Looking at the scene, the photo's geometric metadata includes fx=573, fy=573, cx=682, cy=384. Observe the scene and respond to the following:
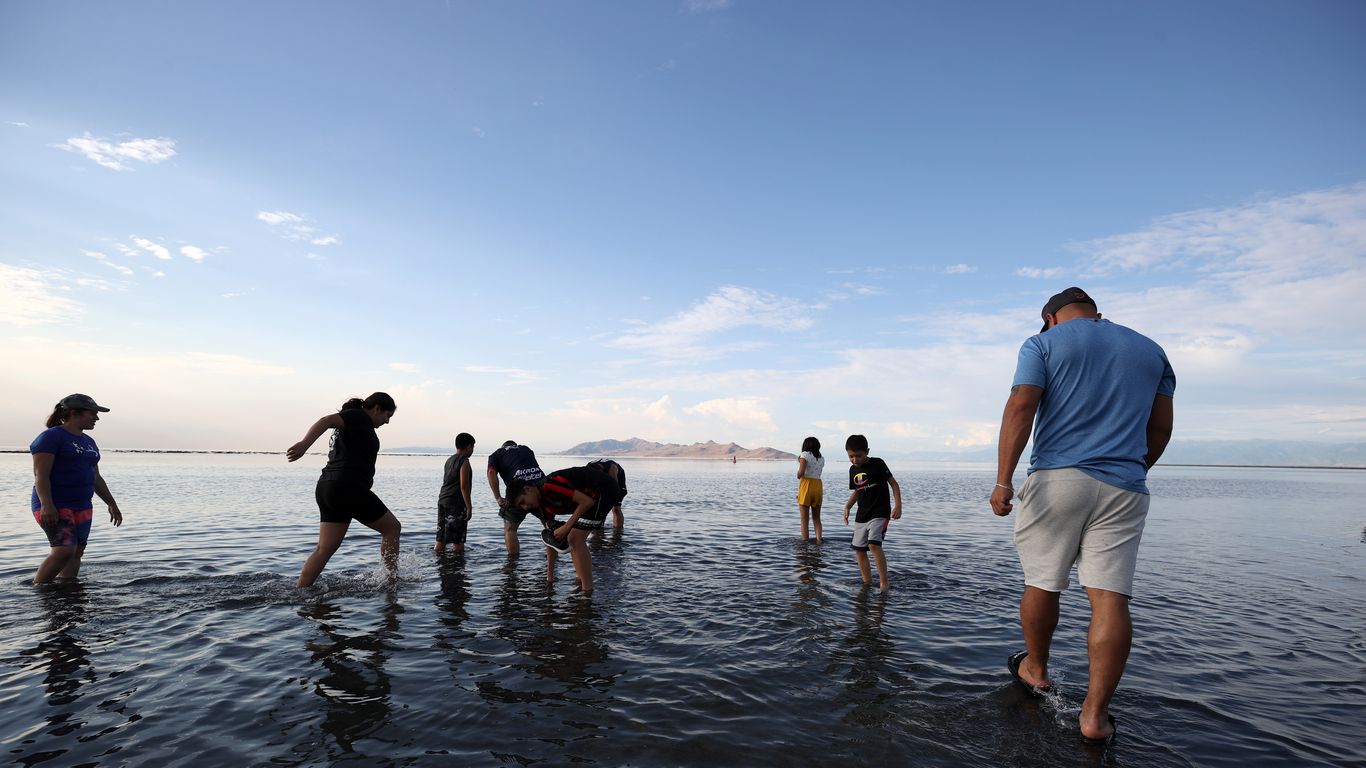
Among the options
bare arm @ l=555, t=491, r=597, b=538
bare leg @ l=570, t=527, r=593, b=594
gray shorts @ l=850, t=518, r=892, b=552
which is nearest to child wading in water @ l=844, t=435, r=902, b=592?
gray shorts @ l=850, t=518, r=892, b=552

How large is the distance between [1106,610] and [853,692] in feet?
6.96

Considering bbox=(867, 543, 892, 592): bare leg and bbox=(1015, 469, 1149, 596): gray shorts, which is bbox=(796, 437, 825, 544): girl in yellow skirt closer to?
bbox=(867, 543, 892, 592): bare leg

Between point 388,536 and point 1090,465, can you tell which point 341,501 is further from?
point 1090,465

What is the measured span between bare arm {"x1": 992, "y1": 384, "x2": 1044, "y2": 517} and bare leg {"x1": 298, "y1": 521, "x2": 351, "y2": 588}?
25.7 ft

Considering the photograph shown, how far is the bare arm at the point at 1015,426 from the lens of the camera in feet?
14.3

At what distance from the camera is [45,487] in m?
7.46

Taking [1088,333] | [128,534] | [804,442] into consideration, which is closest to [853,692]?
[1088,333]

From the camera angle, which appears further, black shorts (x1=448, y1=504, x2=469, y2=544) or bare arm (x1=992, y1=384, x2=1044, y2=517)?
black shorts (x1=448, y1=504, x2=469, y2=544)

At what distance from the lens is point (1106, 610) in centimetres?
411

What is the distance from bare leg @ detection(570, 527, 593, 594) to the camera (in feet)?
26.6

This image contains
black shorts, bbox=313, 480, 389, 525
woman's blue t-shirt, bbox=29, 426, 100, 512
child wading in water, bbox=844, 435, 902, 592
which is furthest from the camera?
child wading in water, bbox=844, 435, 902, 592

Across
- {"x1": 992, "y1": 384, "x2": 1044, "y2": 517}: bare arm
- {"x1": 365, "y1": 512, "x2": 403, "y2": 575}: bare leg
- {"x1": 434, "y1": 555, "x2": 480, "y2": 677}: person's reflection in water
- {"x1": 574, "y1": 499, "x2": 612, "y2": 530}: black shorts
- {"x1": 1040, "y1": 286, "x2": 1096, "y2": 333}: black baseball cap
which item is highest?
{"x1": 1040, "y1": 286, "x2": 1096, "y2": 333}: black baseball cap

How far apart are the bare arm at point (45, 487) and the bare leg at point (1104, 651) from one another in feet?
38.0

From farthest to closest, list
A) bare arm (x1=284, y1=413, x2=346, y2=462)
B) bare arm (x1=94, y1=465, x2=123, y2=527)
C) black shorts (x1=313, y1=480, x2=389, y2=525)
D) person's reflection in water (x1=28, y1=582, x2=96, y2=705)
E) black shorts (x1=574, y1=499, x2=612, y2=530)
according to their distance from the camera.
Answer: bare arm (x1=94, y1=465, x2=123, y2=527)
black shorts (x1=574, y1=499, x2=612, y2=530)
black shorts (x1=313, y1=480, x2=389, y2=525)
bare arm (x1=284, y1=413, x2=346, y2=462)
person's reflection in water (x1=28, y1=582, x2=96, y2=705)
